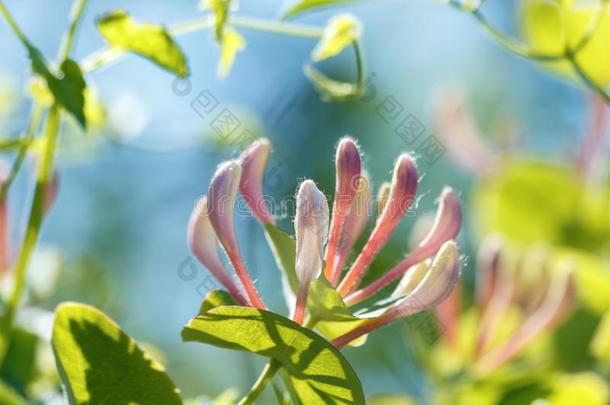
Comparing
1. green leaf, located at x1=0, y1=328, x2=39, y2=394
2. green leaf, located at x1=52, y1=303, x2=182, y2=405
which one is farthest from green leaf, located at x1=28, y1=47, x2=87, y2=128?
green leaf, located at x1=0, y1=328, x2=39, y2=394

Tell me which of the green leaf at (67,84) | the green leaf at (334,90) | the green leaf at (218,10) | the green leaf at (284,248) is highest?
the green leaf at (67,84)

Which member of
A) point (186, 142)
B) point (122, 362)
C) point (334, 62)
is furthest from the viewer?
point (334, 62)

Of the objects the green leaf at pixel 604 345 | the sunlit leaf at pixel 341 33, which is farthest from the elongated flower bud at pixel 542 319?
the sunlit leaf at pixel 341 33

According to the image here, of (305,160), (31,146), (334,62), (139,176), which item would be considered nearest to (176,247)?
(139,176)

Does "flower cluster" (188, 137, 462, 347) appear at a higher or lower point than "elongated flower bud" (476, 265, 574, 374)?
higher

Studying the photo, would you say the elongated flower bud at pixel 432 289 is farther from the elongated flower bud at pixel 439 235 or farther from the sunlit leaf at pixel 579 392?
the sunlit leaf at pixel 579 392

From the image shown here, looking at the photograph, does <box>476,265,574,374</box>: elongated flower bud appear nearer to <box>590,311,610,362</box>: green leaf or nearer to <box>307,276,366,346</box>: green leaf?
<box>590,311,610,362</box>: green leaf

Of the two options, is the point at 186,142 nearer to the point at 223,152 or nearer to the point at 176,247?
the point at 223,152
